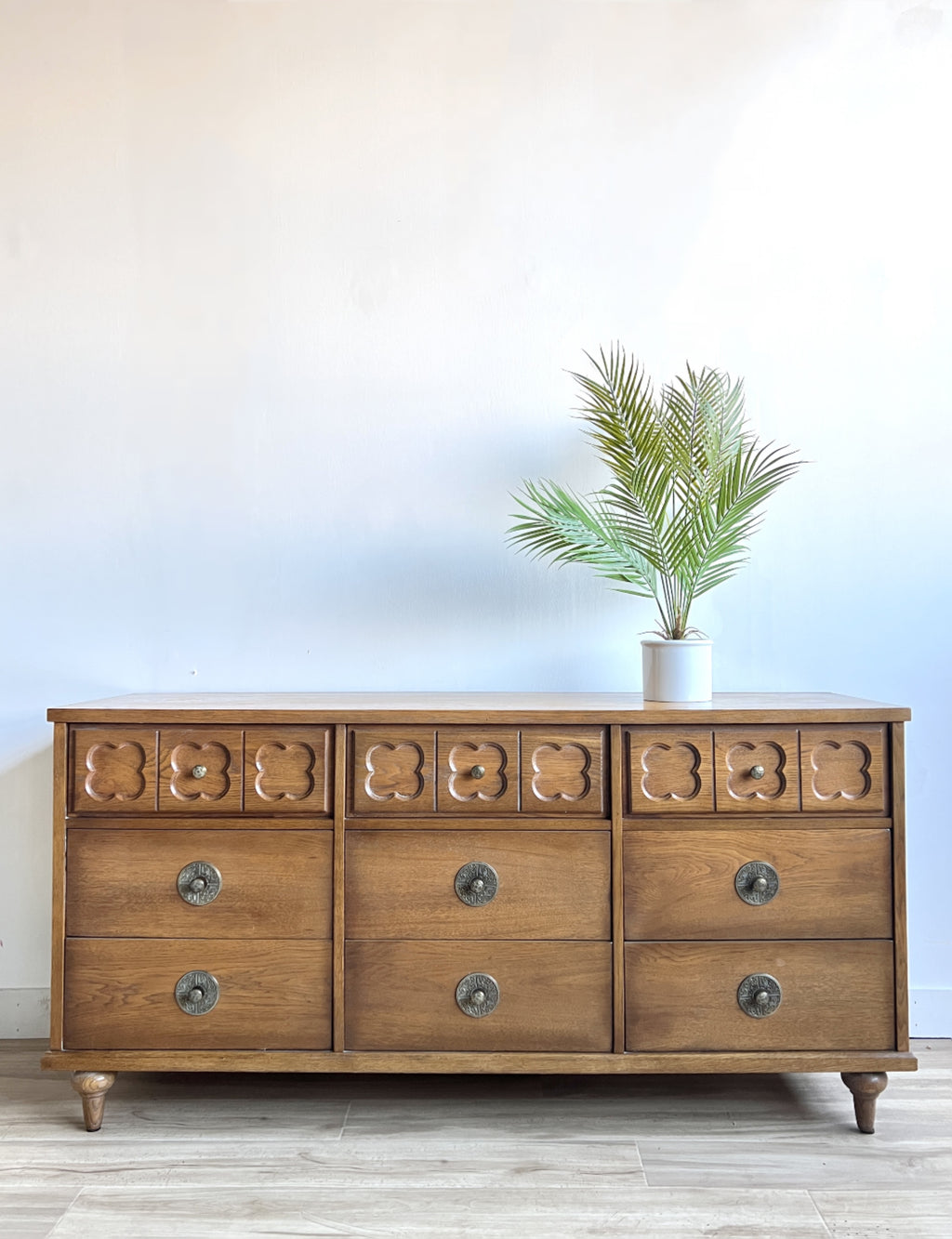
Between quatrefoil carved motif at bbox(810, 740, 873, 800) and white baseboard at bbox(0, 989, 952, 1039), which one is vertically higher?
quatrefoil carved motif at bbox(810, 740, 873, 800)

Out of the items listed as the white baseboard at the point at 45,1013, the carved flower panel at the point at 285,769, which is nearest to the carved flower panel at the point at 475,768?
the carved flower panel at the point at 285,769

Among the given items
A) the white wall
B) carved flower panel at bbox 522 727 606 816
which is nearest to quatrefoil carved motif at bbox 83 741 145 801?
the white wall

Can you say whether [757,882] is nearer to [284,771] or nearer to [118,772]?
[284,771]

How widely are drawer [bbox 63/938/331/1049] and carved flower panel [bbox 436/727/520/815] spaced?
1.18 feet

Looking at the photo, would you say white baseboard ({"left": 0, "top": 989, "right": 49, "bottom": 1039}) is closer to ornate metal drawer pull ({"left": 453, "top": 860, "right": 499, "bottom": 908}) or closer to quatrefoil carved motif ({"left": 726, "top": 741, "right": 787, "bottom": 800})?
ornate metal drawer pull ({"left": 453, "top": 860, "right": 499, "bottom": 908})

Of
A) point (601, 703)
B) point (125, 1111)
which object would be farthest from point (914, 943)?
point (125, 1111)

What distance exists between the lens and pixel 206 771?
1.73 m

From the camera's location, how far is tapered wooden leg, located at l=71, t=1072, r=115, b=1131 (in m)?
1.72

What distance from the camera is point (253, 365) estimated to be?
7.38 ft

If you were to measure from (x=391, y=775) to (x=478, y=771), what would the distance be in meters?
0.16

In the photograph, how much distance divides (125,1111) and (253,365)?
5.37ft

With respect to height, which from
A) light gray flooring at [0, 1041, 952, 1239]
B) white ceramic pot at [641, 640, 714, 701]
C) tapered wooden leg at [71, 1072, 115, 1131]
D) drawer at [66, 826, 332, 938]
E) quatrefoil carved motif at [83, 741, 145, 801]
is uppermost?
white ceramic pot at [641, 640, 714, 701]

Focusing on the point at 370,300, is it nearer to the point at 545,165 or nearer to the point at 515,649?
the point at 545,165

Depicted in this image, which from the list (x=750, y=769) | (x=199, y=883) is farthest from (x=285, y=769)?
(x=750, y=769)
